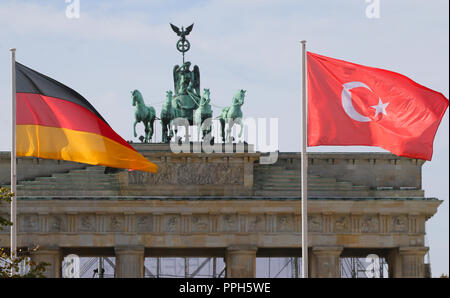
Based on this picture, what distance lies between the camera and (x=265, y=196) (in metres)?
68.2

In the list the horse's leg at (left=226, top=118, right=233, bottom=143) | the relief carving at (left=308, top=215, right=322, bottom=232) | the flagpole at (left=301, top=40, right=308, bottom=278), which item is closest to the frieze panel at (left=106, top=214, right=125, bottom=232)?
the horse's leg at (left=226, top=118, right=233, bottom=143)

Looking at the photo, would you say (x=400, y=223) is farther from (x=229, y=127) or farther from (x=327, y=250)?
(x=229, y=127)

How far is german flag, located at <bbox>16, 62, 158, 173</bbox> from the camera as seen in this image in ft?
133

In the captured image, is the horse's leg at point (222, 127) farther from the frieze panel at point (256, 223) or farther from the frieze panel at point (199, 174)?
the frieze panel at point (256, 223)

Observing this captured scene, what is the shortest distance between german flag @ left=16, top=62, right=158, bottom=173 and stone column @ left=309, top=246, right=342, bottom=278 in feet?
91.4

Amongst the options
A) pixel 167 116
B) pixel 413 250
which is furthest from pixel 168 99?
pixel 413 250

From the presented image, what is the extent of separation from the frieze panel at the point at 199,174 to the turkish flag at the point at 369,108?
2926cm

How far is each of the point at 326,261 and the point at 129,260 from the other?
999cm

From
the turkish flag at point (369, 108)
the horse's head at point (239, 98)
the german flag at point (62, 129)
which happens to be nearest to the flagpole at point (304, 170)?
the turkish flag at point (369, 108)

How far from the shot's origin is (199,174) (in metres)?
68.6

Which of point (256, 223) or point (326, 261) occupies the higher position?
point (256, 223)

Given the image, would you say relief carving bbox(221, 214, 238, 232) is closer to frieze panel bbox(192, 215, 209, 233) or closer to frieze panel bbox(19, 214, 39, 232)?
frieze panel bbox(192, 215, 209, 233)

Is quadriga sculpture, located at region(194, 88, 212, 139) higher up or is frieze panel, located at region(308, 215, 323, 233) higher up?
quadriga sculpture, located at region(194, 88, 212, 139)
